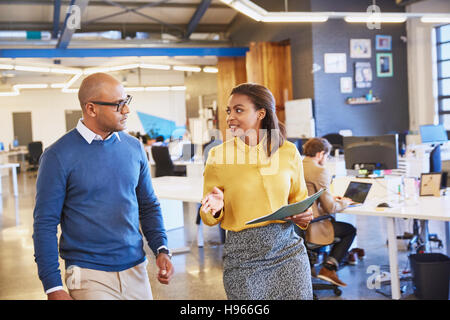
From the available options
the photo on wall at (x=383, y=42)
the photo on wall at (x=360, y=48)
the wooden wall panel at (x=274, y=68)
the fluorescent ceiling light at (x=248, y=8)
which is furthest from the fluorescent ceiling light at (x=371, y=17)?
the wooden wall panel at (x=274, y=68)

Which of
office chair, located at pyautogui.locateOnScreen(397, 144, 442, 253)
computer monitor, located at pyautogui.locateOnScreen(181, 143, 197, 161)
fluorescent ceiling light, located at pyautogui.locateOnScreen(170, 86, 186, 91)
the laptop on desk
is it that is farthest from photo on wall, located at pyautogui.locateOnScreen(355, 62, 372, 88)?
fluorescent ceiling light, located at pyautogui.locateOnScreen(170, 86, 186, 91)

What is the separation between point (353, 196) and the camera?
4.48m

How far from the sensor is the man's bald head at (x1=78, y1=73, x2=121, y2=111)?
189 centimetres

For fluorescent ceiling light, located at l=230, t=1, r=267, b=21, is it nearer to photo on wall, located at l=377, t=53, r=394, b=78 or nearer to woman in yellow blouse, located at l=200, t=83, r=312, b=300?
photo on wall, located at l=377, t=53, r=394, b=78

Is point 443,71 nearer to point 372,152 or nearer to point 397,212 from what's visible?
point 372,152

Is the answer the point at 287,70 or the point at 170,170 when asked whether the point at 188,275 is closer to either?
the point at 170,170

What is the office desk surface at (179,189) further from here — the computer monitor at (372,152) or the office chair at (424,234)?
the office chair at (424,234)

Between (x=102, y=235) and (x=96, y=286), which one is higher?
(x=102, y=235)

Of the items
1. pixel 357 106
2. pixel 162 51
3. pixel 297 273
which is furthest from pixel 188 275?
pixel 162 51

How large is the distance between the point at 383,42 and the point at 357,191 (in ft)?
23.4

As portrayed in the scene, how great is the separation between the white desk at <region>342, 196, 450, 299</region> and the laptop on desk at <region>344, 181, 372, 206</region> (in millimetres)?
107

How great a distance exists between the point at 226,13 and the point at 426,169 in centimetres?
781

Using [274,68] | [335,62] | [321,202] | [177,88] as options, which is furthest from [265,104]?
[177,88]

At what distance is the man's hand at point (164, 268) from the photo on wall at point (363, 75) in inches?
356
